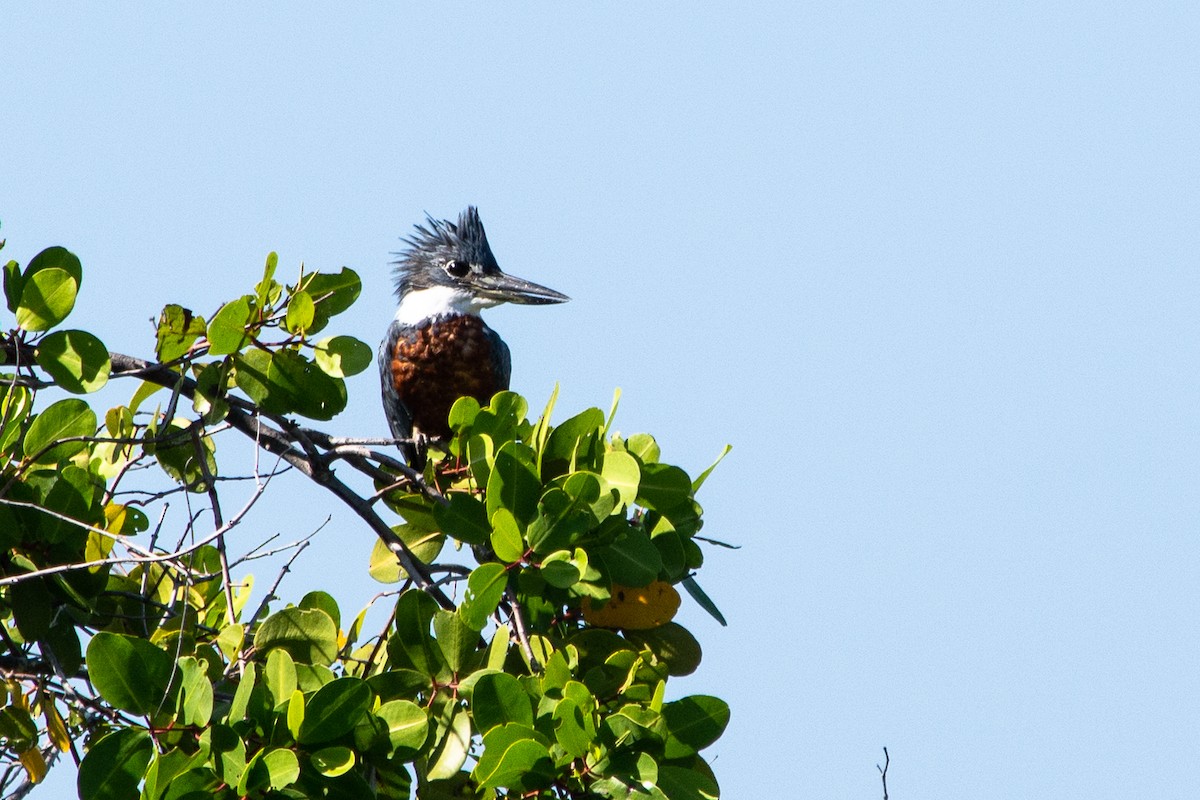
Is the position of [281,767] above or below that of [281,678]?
below

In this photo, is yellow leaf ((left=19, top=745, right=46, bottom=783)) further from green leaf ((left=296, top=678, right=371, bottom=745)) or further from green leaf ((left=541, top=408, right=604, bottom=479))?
green leaf ((left=541, top=408, right=604, bottom=479))

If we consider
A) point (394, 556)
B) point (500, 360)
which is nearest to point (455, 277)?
point (500, 360)

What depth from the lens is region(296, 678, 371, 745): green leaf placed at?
2.20 m

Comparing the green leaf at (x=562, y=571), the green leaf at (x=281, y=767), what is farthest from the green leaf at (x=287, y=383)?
the green leaf at (x=281, y=767)

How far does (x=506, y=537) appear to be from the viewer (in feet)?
8.20

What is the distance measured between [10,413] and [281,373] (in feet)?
1.71

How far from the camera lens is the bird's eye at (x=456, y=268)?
16.2ft

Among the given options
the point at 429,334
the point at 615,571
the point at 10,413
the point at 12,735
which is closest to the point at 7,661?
the point at 12,735

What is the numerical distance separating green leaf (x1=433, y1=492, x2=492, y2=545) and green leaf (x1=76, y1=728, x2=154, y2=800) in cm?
67

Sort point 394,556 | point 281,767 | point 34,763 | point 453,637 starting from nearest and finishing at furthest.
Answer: point 281,767
point 453,637
point 34,763
point 394,556

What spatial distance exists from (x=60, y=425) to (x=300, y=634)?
65 centimetres

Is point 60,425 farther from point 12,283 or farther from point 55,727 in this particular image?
point 55,727

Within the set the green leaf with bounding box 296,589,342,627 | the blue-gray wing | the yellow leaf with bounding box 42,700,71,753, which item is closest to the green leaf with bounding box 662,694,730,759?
the green leaf with bounding box 296,589,342,627

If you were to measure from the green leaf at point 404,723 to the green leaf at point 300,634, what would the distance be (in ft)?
0.77
